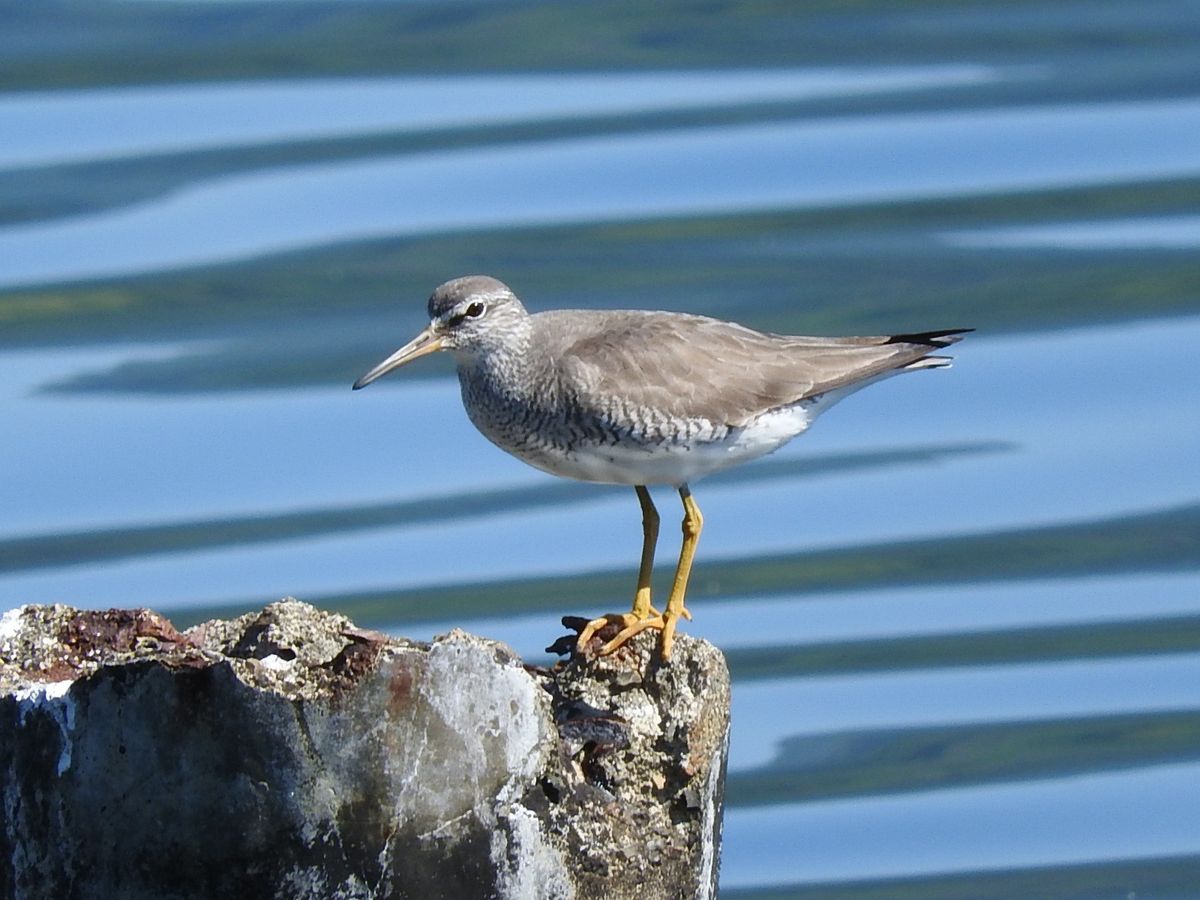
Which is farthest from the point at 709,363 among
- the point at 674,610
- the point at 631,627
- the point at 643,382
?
the point at 631,627

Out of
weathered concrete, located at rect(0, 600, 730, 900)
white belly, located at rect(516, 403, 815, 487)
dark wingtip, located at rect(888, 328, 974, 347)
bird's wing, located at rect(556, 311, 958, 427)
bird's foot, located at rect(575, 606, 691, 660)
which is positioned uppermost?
dark wingtip, located at rect(888, 328, 974, 347)

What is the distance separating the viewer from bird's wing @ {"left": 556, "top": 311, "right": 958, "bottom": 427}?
7680mm

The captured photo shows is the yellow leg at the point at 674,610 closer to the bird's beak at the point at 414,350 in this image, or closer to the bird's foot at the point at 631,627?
the bird's foot at the point at 631,627

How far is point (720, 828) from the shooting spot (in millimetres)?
5543

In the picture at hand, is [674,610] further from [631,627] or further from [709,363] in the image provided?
[709,363]

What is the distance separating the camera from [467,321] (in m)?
8.18

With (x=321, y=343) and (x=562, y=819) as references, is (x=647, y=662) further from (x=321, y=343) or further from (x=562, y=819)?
(x=321, y=343)

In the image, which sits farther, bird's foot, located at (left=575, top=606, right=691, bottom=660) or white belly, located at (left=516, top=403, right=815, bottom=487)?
white belly, located at (left=516, top=403, right=815, bottom=487)

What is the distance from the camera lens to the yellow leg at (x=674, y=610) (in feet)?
19.1

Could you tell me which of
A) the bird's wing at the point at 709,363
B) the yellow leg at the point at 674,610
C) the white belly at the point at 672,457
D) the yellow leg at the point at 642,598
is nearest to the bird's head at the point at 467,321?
the bird's wing at the point at 709,363

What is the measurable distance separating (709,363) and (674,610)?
50.2 inches

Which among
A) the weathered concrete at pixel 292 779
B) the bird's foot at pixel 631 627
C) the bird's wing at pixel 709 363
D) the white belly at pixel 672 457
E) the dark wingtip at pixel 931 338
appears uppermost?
the dark wingtip at pixel 931 338

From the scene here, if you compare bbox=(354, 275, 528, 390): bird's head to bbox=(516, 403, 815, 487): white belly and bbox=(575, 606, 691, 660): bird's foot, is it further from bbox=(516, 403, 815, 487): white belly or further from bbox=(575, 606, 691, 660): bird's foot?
bbox=(575, 606, 691, 660): bird's foot

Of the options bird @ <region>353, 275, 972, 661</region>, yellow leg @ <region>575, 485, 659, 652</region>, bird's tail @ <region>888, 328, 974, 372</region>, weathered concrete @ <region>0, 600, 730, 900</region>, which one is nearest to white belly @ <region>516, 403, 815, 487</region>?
bird @ <region>353, 275, 972, 661</region>
